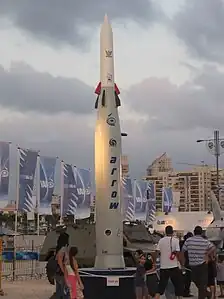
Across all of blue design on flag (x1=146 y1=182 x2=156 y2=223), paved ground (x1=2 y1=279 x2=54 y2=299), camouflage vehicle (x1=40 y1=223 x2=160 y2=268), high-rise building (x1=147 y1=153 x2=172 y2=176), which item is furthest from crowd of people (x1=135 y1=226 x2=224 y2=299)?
high-rise building (x1=147 y1=153 x2=172 y2=176)

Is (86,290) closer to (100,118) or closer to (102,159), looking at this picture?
(102,159)

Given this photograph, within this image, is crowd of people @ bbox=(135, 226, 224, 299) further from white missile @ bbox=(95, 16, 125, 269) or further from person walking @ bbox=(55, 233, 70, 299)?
white missile @ bbox=(95, 16, 125, 269)

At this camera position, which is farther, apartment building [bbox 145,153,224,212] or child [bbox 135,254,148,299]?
apartment building [bbox 145,153,224,212]

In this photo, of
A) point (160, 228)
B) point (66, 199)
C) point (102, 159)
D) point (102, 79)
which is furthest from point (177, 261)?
point (160, 228)

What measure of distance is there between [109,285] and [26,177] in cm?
1052

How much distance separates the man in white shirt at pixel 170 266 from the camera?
10414mm

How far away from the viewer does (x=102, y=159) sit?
14102 mm

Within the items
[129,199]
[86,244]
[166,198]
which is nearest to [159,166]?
[166,198]

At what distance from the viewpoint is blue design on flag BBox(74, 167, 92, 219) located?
85.2ft

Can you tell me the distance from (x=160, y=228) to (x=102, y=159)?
35.4 metres

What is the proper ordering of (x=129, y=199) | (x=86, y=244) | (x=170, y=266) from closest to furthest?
(x=170, y=266)
(x=86, y=244)
(x=129, y=199)

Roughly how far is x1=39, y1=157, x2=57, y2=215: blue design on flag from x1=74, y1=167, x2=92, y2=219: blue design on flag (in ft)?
6.84

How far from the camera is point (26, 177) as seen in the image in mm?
22297

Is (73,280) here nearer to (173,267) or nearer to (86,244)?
(173,267)
